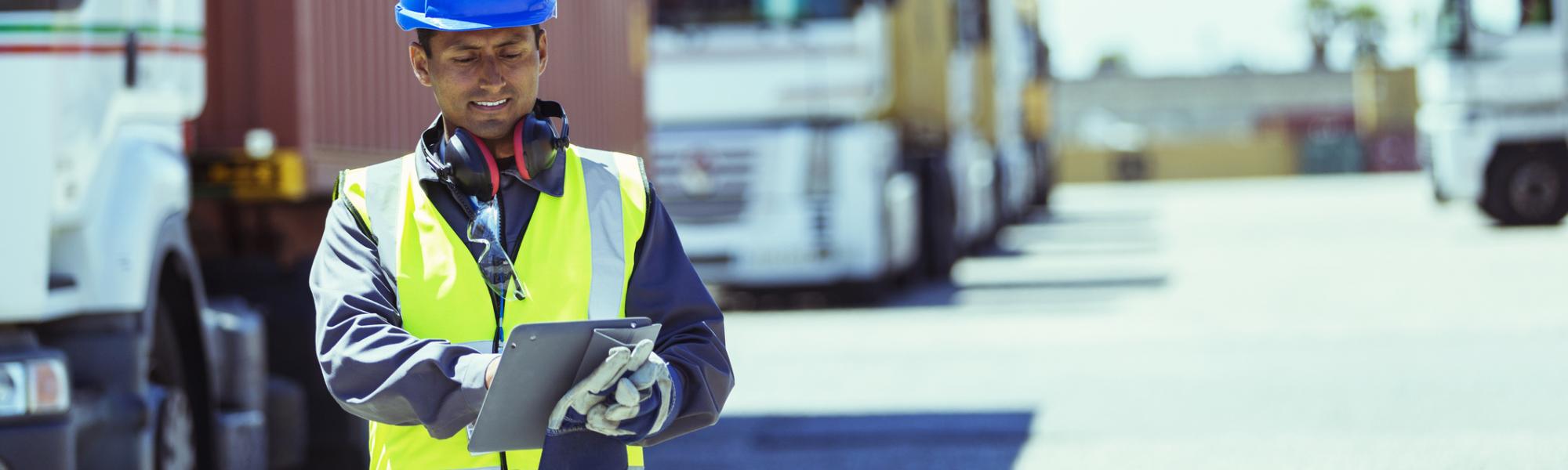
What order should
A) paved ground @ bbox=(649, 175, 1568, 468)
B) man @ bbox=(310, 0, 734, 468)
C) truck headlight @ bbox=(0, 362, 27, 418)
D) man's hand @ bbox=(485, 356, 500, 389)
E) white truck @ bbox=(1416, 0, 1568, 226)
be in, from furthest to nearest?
white truck @ bbox=(1416, 0, 1568, 226)
paved ground @ bbox=(649, 175, 1568, 468)
truck headlight @ bbox=(0, 362, 27, 418)
man @ bbox=(310, 0, 734, 468)
man's hand @ bbox=(485, 356, 500, 389)

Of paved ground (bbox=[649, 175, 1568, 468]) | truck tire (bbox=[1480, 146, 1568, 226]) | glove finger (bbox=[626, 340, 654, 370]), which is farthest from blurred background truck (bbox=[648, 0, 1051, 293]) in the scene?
glove finger (bbox=[626, 340, 654, 370])

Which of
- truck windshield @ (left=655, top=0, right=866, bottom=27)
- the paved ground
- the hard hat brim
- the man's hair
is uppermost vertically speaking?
truck windshield @ (left=655, top=0, right=866, bottom=27)

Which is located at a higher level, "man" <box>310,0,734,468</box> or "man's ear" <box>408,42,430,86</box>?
"man's ear" <box>408,42,430,86</box>

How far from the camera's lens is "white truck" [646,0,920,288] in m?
16.0

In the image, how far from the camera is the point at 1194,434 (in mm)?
8688

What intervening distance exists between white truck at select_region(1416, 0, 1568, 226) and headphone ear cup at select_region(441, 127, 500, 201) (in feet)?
68.2

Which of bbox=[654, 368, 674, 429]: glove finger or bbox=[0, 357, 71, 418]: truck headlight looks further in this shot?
bbox=[0, 357, 71, 418]: truck headlight

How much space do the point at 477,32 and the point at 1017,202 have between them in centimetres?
3249

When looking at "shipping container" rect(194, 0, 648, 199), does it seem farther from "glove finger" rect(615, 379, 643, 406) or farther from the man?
"glove finger" rect(615, 379, 643, 406)

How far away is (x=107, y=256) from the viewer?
5.85 metres

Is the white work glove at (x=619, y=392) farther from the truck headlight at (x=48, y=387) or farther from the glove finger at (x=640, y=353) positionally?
the truck headlight at (x=48, y=387)

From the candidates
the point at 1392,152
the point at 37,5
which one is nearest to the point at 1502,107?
the point at 37,5

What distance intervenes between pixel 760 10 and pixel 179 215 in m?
9.86

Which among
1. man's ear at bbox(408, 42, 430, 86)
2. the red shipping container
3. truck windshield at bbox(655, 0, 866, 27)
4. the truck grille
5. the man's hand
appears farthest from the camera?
the red shipping container
